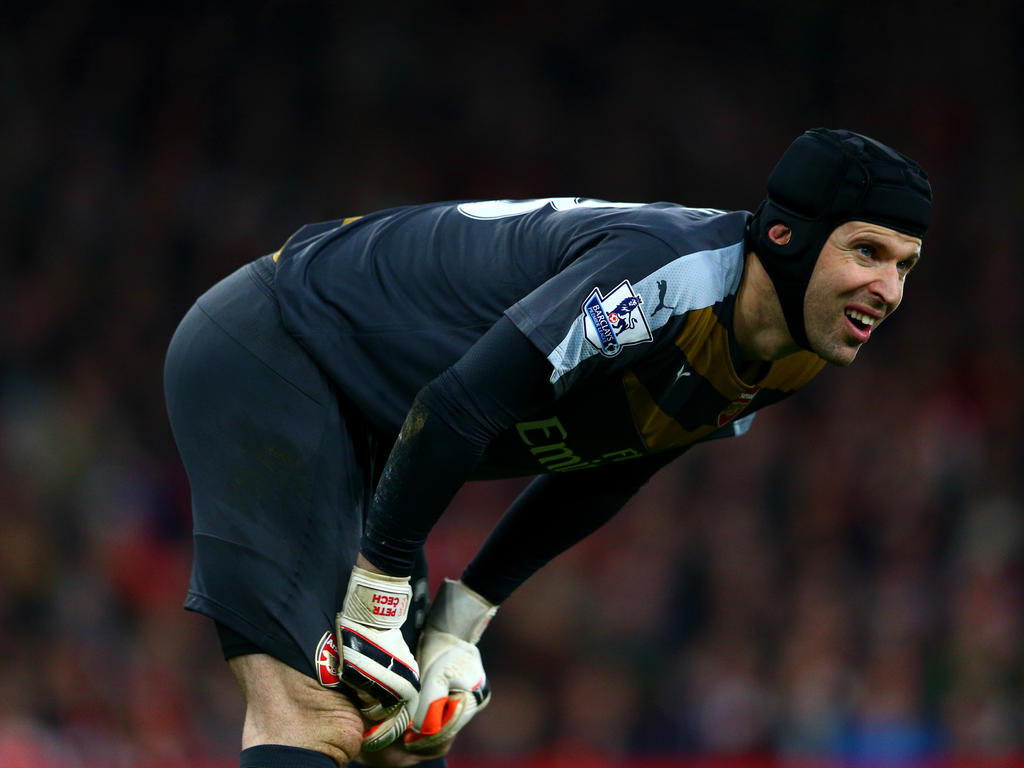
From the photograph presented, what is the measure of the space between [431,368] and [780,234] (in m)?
0.71

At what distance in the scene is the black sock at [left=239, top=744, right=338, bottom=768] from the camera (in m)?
2.75

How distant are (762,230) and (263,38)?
22.1ft

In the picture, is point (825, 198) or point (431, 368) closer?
point (825, 198)

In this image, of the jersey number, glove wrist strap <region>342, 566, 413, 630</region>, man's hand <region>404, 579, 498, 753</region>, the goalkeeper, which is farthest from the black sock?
the jersey number

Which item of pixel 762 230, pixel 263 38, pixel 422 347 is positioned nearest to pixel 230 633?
pixel 422 347

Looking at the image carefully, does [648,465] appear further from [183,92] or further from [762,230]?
[183,92]

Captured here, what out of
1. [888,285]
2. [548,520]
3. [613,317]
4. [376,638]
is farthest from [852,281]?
[376,638]

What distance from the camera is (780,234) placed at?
2.74 metres

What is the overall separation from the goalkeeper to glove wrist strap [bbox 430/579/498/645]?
266mm

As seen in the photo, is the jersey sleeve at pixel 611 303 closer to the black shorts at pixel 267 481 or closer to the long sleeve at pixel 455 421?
the long sleeve at pixel 455 421

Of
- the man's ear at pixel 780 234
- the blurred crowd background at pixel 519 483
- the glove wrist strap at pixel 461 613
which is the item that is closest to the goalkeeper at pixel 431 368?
the man's ear at pixel 780 234

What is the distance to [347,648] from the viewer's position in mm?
2773

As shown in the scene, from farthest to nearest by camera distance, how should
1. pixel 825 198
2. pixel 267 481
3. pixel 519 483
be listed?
pixel 519 483 < pixel 267 481 < pixel 825 198

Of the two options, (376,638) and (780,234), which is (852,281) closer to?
(780,234)
